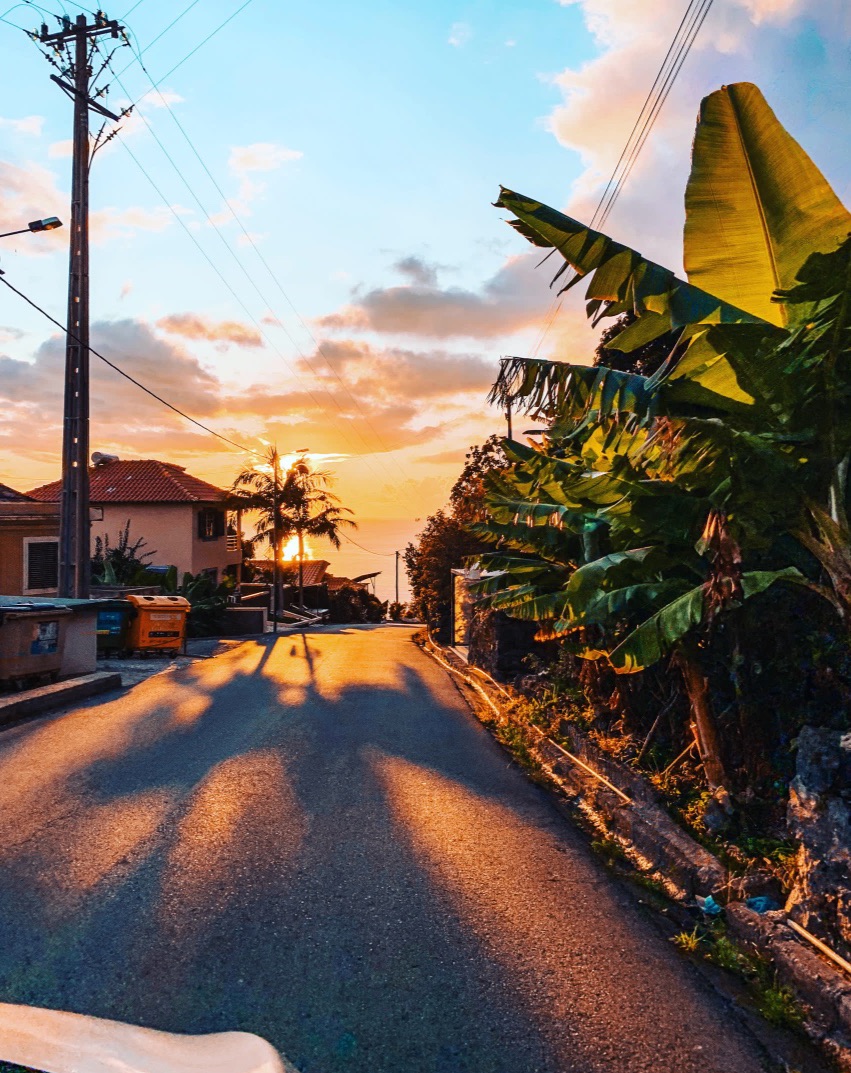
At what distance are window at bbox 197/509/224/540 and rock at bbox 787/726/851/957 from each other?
143ft

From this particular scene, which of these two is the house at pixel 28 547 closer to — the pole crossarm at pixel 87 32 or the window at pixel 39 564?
the window at pixel 39 564

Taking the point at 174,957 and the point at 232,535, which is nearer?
the point at 174,957

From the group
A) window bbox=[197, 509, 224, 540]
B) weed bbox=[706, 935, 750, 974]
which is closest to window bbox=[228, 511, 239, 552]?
window bbox=[197, 509, 224, 540]

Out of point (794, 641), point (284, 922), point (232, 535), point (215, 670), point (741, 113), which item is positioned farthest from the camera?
point (232, 535)

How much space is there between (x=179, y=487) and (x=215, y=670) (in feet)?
94.5

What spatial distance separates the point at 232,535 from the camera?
5322 cm

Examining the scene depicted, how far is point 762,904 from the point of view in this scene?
17.3ft

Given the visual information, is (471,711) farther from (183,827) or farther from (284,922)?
(284,922)

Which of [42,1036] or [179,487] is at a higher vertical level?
[179,487]

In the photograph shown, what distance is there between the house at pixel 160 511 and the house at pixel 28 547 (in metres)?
14.7

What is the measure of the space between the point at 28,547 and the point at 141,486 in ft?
61.5

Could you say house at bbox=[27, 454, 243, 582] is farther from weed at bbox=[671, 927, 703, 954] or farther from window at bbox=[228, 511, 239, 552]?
weed at bbox=[671, 927, 703, 954]

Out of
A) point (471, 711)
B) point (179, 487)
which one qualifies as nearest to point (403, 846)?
point (471, 711)

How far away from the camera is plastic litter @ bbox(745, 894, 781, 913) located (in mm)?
5250
